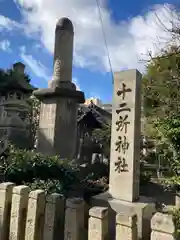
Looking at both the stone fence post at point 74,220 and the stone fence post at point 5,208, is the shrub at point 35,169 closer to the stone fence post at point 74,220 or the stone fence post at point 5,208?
the stone fence post at point 5,208

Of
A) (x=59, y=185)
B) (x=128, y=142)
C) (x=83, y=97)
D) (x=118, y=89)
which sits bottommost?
(x=59, y=185)

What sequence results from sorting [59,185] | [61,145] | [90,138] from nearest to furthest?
[59,185]
[61,145]
[90,138]

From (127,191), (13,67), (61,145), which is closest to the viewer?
(127,191)

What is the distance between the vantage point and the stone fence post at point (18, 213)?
2982 millimetres

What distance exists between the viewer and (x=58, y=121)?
28.1ft

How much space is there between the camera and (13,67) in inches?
1224

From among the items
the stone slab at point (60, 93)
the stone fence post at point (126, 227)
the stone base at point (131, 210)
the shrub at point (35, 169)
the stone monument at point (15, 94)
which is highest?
the stone monument at point (15, 94)

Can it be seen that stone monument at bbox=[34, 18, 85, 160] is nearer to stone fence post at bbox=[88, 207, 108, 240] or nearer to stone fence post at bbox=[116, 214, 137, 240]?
stone fence post at bbox=[88, 207, 108, 240]

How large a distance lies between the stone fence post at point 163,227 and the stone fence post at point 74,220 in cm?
80

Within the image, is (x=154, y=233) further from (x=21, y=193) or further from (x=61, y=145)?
(x=61, y=145)

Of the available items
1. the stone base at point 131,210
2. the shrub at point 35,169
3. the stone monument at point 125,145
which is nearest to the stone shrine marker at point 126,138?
the stone monument at point 125,145

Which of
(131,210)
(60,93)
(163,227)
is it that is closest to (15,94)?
(60,93)

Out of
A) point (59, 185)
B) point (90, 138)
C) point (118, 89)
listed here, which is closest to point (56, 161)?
point (59, 185)

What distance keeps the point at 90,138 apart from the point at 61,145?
6351 millimetres
